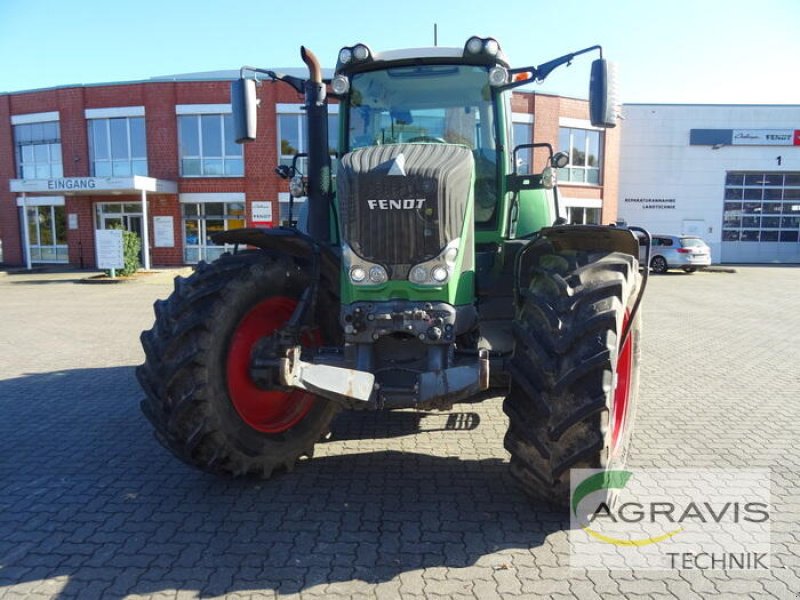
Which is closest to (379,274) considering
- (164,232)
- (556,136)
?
(164,232)

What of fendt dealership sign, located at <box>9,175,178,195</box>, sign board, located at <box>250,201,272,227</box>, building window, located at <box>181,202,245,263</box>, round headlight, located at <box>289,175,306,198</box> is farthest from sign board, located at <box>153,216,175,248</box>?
round headlight, located at <box>289,175,306,198</box>

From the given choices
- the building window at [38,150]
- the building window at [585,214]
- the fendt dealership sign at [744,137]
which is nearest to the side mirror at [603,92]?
the building window at [585,214]

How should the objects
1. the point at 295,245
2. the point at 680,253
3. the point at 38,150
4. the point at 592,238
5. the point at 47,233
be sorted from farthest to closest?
the point at 47,233 → the point at 38,150 → the point at 680,253 → the point at 295,245 → the point at 592,238

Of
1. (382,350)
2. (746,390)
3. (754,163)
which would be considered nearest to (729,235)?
(754,163)

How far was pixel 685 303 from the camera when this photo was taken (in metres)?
14.1

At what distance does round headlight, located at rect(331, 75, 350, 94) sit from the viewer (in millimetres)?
4188

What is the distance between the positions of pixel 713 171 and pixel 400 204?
1275 inches

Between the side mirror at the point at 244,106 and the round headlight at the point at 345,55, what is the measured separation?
0.66 m

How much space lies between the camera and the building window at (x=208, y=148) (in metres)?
23.0

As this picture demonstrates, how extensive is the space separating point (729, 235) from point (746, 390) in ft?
95.2

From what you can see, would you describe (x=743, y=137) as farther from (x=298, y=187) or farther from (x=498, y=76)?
(x=298, y=187)

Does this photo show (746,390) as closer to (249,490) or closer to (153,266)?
(249,490)

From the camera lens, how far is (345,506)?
3.57 meters

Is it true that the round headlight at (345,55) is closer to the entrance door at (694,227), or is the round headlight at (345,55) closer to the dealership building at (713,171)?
the dealership building at (713,171)
